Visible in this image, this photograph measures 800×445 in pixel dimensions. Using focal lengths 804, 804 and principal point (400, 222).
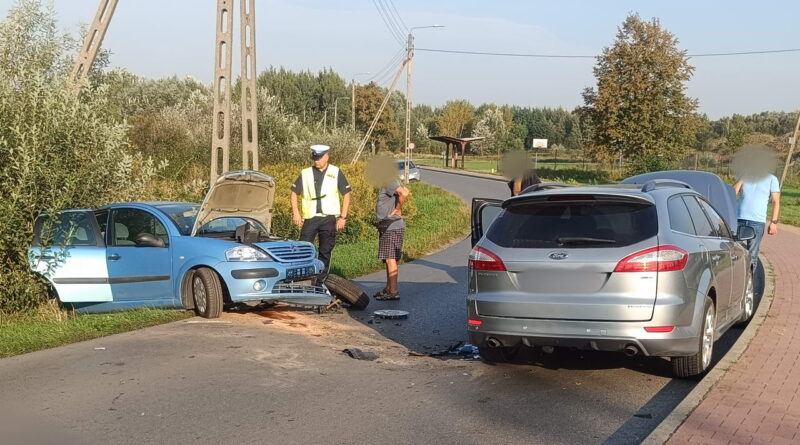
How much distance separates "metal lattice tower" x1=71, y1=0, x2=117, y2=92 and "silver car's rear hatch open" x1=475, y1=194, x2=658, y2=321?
913 cm

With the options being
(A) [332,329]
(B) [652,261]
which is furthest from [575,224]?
(A) [332,329]

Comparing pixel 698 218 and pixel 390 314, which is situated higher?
pixel 698 218

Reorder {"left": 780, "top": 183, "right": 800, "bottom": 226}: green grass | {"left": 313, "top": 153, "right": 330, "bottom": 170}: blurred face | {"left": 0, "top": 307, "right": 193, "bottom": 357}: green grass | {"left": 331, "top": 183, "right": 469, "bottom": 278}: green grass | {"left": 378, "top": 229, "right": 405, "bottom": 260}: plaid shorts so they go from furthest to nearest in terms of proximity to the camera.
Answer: {"left": 780, "top": 183, "right": 800, "bottom": 226}: green grass < {"left": 331, "top": 183, "right": 469, "bottom": 278}: green grass < {"left": 378, "top": 229, "right": 405, "bottom": 260}: plaid shorts < {"left": 313, "top": 153, "right": 330, "bottom": 170}: blurred face < {"left": 0, "top": 307, "right": 193, "bottom": 357}: green grass

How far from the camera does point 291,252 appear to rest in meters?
9.39

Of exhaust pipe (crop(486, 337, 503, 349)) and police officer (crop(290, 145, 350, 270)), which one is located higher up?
police officer (crop(290, 145, 350, 270))

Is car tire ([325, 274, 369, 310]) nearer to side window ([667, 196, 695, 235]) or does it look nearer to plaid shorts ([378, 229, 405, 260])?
plaid shorts ([378, 229, 405, 260])

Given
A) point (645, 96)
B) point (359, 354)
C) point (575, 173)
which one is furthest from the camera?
point (575, 173)

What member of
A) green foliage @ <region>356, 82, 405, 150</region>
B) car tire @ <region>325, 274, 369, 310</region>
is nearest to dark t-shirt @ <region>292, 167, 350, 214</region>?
car tire @ <region>325, 274, 369, 310</region>

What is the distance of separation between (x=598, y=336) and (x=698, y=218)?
198cm

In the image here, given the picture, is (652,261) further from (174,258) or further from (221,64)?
(221,64)

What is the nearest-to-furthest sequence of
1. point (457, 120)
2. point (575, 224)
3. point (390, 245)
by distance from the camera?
point (575, 224) → point (390, 245) → point (457, 120)

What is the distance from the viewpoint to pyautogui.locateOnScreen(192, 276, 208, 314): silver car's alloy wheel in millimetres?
9031

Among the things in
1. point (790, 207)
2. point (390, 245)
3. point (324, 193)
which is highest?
point (324, 193)

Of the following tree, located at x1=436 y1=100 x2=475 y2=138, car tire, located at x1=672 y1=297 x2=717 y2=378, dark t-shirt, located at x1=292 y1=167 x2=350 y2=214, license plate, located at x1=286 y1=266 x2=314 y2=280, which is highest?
tree, located at x1=436 y1=100 x2=475 y2=138
